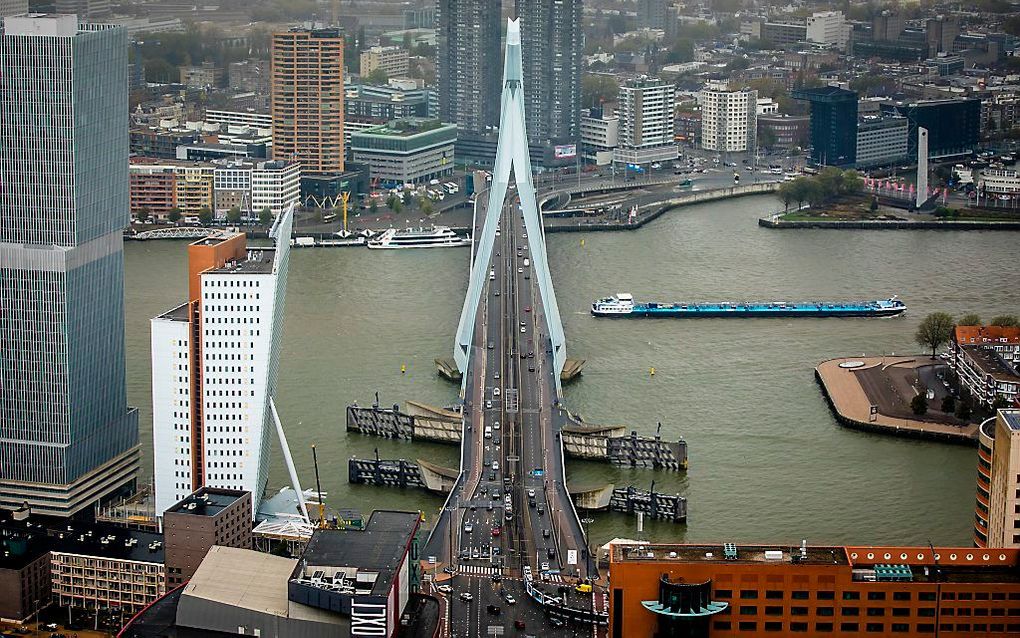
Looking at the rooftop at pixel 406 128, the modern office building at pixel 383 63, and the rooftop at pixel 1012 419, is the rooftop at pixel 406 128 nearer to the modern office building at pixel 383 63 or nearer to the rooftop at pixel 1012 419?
the modern office building at pixel 383 63

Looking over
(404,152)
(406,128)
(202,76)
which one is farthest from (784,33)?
(404,152)

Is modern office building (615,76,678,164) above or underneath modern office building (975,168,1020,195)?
above

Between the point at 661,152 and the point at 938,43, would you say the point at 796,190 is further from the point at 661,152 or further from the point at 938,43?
the point at 938,43

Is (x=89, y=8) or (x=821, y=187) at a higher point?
(x=89, y=8)

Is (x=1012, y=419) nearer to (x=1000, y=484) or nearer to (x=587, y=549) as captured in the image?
(x=1000, y=484)

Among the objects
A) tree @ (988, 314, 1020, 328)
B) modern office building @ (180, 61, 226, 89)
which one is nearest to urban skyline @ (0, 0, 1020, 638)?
tree @ (988, 314, 1020, 328)

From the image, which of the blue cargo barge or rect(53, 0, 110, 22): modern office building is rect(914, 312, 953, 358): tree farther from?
rect(53, 0, 110, 22): modern office building
